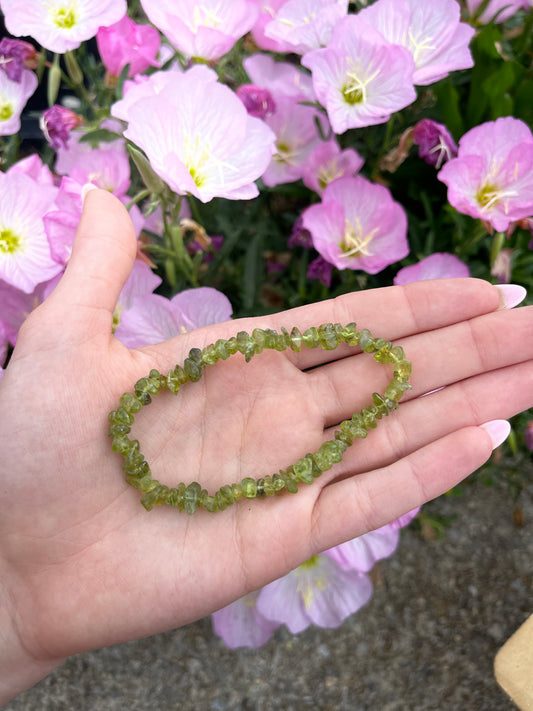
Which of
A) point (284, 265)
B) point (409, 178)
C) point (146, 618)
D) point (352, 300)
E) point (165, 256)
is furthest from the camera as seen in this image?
point (284, 265)

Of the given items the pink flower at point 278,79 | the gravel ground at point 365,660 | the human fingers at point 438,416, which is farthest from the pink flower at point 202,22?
the gravel ground at point 365,660

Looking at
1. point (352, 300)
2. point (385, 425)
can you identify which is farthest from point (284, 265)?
point (385, 425)

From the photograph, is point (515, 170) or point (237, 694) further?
point (237, 694)

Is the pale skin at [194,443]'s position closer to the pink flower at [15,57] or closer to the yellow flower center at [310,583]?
the yellow flower center at [310,583]

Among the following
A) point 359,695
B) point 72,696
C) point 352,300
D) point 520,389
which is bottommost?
point 359,695

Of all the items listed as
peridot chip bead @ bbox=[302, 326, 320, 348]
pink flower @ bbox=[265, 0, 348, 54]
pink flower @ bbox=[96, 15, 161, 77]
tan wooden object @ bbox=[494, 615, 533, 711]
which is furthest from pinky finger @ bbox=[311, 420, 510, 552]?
pink flower @ bbox=[96, 15, 161, 77]

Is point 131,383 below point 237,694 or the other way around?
the other way around

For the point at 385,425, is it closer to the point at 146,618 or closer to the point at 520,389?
the point at 520,389
